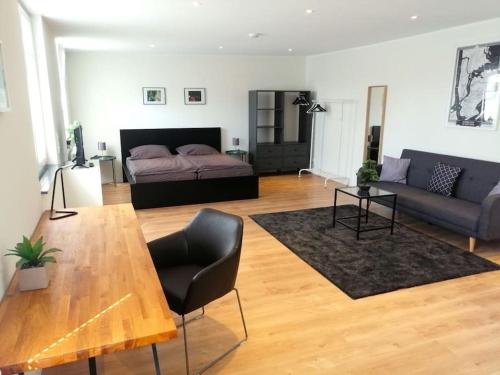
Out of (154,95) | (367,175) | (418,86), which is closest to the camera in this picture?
(367,175)

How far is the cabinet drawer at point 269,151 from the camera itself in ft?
25.0

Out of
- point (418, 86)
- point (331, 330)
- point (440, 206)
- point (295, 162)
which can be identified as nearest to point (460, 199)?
point (440, 206)

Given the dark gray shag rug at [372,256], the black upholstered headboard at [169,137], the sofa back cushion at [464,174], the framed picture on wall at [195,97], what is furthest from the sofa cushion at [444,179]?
the framed picture on wall at [195,97]

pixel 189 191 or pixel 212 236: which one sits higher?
pixel 212 236

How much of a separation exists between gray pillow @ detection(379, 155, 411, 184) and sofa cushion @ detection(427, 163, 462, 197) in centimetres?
48

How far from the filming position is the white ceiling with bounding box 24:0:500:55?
11.4 feet

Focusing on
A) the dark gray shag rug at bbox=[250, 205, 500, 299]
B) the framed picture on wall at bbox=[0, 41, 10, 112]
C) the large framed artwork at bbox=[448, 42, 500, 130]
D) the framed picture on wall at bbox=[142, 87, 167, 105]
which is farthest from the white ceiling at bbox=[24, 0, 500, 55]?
the dark gray shag rug at bbox=[250, 205, 500, 299]

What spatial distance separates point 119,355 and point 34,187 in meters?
1.22

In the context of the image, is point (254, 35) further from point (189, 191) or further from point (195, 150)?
point (195, 150)

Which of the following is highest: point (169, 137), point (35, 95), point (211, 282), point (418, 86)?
point (418, 86)

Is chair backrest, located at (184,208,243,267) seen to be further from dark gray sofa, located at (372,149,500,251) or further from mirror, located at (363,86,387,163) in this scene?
mirror, located at (363,86,387,163)

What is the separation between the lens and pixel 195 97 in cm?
738

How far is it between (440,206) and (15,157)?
4.00m

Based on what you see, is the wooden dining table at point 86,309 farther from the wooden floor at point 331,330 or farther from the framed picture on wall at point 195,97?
the framed picture on wall at point 195,97
